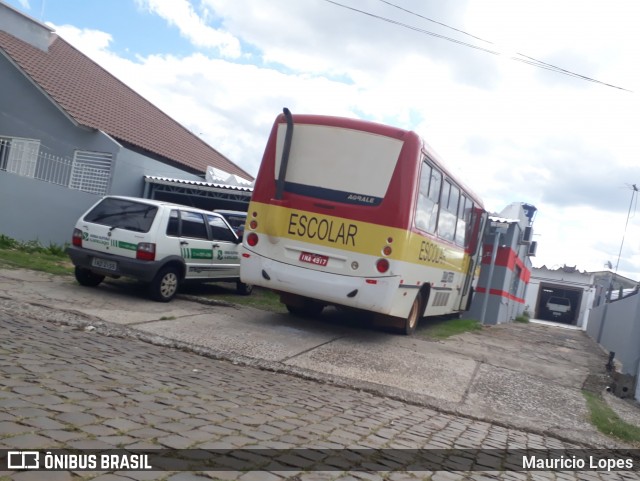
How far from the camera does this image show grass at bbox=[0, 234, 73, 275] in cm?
1282

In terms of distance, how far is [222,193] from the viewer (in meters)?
20.6

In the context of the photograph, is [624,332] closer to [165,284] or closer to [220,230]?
[220,230]

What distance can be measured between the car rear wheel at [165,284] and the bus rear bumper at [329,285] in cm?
178

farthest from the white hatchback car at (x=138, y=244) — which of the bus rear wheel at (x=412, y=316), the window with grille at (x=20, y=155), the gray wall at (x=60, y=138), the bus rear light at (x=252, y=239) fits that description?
the window with grille at (x=20, y=155)

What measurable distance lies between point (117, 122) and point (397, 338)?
48.5ft

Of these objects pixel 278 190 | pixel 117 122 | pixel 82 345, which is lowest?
pixel 82 345

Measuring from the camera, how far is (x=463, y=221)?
14.5 m

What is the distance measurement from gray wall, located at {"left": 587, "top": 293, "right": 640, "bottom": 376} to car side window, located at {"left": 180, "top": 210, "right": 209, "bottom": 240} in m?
7.44

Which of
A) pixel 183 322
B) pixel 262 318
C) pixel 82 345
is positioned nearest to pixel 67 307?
pixel 183 322

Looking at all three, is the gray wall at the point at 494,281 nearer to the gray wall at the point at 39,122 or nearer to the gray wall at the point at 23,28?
the gray wall at the point at 39,122

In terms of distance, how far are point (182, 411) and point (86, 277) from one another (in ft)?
23.1

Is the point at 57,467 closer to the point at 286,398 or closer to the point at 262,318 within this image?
the point at 286,398

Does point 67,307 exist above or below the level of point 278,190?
below

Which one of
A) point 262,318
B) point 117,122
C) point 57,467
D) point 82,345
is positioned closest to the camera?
point 57,467
